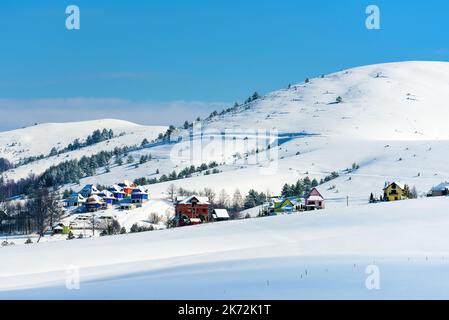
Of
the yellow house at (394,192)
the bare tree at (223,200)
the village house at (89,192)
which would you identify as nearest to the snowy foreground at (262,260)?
the yellow house at (394,192)

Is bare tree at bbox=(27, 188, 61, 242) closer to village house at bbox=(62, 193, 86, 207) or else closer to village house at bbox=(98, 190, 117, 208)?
village house at bbox=(62, 193, 86, 207)

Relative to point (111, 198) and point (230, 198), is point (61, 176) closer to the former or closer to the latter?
point (111, 198)

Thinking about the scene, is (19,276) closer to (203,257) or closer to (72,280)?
(72,280)

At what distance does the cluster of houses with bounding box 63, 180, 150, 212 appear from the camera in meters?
99.5

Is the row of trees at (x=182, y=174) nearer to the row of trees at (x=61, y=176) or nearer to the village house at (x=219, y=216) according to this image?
the row of trees at (x=61, y=176)

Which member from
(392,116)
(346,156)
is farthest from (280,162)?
(392,116)

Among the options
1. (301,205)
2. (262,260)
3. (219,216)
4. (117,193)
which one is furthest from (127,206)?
(262,260)

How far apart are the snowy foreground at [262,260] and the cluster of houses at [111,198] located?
48284 millimetres

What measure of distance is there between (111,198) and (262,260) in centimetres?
7795

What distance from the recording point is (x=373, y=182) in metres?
103

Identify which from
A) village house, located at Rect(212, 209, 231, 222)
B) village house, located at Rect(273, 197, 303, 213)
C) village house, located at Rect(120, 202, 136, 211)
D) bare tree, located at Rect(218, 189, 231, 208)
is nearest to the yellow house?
village house, located at Rect(273, 197, 303, 213)

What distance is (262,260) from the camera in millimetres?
31594

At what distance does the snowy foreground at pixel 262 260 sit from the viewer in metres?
23.2
